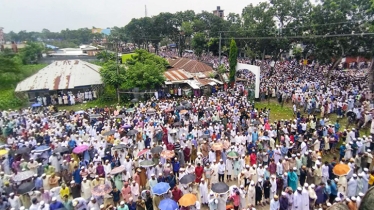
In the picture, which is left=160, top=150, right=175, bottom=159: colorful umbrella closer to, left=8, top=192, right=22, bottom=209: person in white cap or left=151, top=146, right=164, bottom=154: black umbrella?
left=151, top=146, right=164, bottom=154: black umbrella

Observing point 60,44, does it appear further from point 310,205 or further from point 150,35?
point 310,205

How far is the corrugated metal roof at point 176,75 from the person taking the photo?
2279 centimetres

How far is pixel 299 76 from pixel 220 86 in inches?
314

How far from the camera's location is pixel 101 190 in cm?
772

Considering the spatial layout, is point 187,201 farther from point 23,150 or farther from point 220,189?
point 23,150

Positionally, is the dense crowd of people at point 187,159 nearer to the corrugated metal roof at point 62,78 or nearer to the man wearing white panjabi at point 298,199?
the man wearing white panjabi at point 298,199

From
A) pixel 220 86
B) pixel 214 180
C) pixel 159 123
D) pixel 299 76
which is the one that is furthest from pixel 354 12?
pixel 214 180

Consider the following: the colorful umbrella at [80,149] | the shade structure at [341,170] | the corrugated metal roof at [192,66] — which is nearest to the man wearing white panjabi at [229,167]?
the shade structure at [341,170]

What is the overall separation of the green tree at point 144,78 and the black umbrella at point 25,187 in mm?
13199

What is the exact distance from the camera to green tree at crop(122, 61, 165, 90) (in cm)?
2078

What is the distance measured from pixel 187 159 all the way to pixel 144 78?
11199 millimetres

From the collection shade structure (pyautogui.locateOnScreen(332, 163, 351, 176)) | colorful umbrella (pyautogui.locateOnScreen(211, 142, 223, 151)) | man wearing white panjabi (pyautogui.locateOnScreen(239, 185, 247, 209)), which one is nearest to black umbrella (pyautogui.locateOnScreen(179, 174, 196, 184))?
man wearing white panjabi (pyautogui.locateOnScreen(239, 185, 247, 209))

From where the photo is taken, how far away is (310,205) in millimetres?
7316

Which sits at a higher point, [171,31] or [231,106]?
[171,31]
